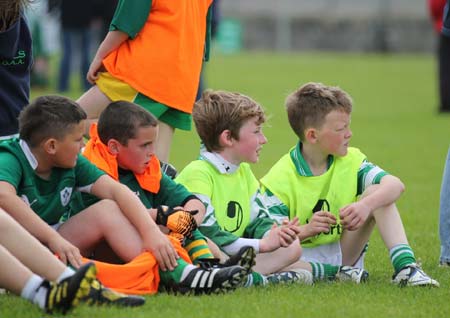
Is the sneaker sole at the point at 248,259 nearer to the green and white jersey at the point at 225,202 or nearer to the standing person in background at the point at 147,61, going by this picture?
the green and white jersey at the point at 225,202

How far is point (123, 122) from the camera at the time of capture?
5742 millimetres

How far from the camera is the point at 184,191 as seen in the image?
5875 millimetres

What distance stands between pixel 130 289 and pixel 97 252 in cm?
39

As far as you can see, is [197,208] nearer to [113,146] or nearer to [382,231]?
[113,146]

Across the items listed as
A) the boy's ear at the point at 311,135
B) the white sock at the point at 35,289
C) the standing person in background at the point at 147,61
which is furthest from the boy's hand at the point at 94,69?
the white sock at the point at 35,289

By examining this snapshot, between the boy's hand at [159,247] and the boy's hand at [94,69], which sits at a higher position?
the boy's hand at [94,69]

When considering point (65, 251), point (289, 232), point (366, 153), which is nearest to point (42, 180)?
point (65, 251)

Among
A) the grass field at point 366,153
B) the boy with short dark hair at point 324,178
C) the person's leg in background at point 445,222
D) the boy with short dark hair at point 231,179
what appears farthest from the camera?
the person's leg in background at point 445,222

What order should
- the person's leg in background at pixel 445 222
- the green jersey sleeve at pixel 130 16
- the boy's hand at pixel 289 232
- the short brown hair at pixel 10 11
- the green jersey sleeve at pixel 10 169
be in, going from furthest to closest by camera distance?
the green jersey sleeve at pixel 130 16 → the person's leg in background at pixel 445 222 → the short brown hair at pixel 10 11 → the boy's hand at pixel 289 232 → the green jersey sleeve at pixel 10 169

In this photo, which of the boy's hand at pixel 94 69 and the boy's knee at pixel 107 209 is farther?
the boy's hand at pixel 94 69

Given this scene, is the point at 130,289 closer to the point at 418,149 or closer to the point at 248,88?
the point at 418,149

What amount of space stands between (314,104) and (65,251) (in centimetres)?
181

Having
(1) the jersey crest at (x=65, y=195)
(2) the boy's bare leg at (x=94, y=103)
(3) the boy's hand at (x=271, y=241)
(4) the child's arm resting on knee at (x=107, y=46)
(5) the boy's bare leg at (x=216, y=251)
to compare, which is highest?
(4) the child's arm resting on knee at (x=107, y=46)

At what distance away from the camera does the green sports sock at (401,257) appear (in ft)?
19.5
